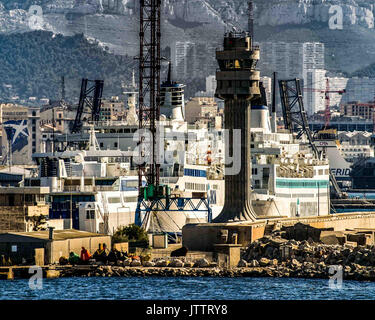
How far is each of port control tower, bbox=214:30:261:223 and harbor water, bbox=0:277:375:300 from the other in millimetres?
13755

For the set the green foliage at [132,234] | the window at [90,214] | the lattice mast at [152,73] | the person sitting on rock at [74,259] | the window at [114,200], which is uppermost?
the lattice mast at [152,73]

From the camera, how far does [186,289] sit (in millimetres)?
66688

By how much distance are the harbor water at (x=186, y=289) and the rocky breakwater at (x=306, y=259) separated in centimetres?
128

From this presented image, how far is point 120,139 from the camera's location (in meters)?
105

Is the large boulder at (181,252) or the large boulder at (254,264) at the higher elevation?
the large boulder at (181,252)

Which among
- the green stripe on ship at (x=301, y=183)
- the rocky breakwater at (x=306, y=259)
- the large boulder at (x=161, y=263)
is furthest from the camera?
the green stripe on ship at (x=301, y=183)

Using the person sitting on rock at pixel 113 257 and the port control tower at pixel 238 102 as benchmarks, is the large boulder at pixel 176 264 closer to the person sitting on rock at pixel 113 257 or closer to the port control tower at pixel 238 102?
the person sitting on rock at pixel 113 257

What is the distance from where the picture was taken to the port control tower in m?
84.8

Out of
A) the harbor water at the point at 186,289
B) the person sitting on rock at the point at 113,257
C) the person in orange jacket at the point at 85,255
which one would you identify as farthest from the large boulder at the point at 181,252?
the harbor water at the point at 186,289

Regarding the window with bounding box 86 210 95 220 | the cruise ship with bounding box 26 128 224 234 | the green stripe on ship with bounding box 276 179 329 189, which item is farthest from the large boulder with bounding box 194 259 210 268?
the green stripe on ship with bounding box 276 179 329 189

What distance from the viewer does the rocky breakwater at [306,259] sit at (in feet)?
240

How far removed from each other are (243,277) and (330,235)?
9723 millimetres

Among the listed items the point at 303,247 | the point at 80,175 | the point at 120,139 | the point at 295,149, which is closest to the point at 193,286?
the point at 303,247
